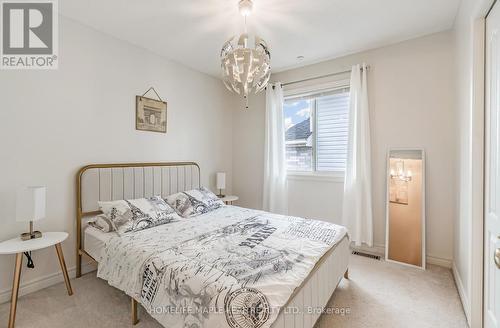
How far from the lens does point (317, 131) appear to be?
355 centimetres

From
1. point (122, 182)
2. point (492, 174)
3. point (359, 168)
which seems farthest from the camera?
point (359, 168)

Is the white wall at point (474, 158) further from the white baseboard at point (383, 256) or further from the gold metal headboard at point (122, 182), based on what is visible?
the gold metal headboard at point (122, 182)

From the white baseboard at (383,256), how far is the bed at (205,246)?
102 cm

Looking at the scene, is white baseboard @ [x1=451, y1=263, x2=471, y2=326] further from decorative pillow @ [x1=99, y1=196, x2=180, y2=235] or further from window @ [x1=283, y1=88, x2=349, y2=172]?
decorative pillow @ [x1=99, y1=196, x2=180, y2=235]

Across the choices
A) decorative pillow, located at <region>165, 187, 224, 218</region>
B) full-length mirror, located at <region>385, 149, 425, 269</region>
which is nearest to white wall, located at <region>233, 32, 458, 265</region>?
full-length mirror, located at <region>385, 149, 425, 269</region>

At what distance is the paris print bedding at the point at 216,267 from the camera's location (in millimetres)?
1228

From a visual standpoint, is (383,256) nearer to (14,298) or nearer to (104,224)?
(104,224)

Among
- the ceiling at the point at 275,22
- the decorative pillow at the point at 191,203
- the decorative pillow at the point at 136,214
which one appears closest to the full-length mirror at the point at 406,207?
the ceiling at the point at 275,22

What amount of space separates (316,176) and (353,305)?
1.85 meters

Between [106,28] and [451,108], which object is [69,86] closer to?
[106,28]

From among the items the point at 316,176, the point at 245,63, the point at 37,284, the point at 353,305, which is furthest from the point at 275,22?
the point at 37,284

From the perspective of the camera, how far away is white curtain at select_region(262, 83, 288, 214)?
3.72 m

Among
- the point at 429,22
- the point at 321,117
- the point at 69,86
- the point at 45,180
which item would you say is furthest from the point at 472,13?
the point at 45,180

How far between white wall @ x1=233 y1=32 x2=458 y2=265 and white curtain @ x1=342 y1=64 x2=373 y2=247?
0.13 metres
